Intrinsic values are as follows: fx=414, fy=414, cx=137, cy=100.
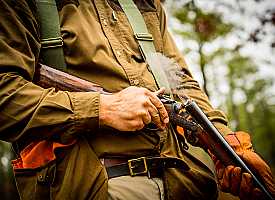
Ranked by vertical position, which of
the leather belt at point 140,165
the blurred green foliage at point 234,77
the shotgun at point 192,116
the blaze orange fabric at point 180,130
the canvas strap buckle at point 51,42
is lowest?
the blurred green foliage at point 234,77

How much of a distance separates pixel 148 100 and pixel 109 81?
0.32 m

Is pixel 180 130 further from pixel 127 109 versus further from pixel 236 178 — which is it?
pixel 127 109

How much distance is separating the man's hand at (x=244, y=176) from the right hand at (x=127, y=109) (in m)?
0.64

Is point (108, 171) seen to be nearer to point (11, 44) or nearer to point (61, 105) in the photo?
point (61, 105)

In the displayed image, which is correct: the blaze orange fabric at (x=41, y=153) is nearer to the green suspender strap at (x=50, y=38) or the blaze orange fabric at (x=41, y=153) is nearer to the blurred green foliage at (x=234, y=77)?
the green suspender strap at (x=50, y=38)

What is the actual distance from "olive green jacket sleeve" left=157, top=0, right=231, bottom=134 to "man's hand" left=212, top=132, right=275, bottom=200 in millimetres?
283

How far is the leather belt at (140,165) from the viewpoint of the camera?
7.34 feet

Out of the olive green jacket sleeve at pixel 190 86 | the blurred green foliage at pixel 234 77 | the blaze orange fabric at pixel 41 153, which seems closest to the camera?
the blaze orange fabric at pixel 41 153

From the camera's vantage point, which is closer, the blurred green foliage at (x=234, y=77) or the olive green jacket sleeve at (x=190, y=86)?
the olive green jacket sleeve at (x=190, y=86)

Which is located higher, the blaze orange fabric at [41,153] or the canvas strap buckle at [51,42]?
the canvas strap buckle at [51,42]

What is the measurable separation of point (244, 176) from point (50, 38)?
Answer: 1352 mm

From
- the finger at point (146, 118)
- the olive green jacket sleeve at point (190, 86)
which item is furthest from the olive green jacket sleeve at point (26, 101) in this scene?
the olive green jacket sleeve at point (190, 86)

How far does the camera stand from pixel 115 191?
2.19 metres

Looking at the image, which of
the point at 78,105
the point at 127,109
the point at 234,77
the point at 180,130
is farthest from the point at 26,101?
the point at 234,77
